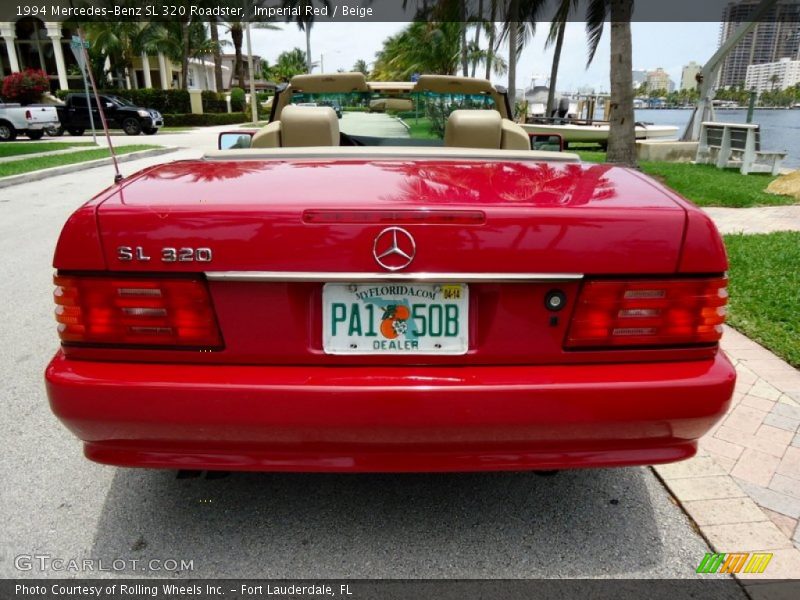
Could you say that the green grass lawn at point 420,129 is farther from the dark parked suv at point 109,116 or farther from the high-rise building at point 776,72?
the high-rise building at point 776,72

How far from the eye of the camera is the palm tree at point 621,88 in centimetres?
953

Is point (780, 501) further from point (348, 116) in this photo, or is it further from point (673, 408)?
point (348, 116)

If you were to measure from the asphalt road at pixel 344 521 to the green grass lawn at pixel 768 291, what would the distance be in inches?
75.6

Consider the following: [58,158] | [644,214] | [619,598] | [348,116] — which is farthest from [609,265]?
[58,158]

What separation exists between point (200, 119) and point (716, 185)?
3261 cm

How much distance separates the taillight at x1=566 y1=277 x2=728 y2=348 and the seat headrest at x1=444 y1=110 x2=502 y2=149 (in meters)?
1.56

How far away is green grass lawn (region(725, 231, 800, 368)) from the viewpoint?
395cm

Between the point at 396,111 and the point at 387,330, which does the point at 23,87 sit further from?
the point at 387,330

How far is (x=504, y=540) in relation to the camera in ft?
7.25

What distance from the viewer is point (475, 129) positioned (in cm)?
313

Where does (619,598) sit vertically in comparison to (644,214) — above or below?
below

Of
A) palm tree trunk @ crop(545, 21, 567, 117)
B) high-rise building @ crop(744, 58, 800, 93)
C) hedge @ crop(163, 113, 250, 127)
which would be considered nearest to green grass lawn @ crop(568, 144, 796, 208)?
palm tree trunk @ crop(545, 21, 567, 117)

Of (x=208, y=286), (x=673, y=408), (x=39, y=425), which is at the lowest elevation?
(x=39, y=425)

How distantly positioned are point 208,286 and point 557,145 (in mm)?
2616
